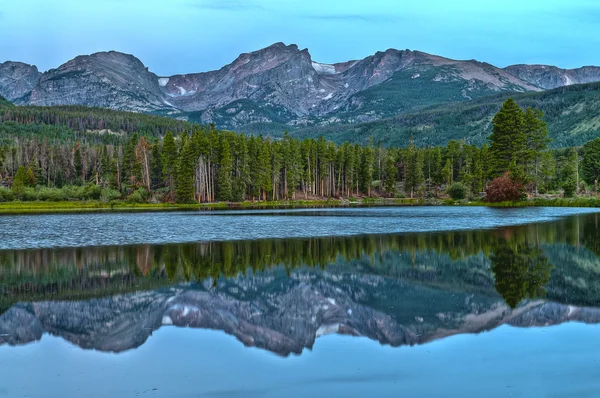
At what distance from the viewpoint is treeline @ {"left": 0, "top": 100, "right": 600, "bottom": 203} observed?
320 feet

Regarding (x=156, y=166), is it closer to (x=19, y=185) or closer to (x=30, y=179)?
(x=19, y=185)

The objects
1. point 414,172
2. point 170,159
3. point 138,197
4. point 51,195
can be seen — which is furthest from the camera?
point 414,172

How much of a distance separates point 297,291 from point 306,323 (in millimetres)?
4466

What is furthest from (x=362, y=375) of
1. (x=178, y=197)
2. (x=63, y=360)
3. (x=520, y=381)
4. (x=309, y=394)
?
(x=178, y=197)

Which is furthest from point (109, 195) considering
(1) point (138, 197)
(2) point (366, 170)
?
(2) point (366, 170)

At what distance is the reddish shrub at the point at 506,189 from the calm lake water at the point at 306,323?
6229 cm

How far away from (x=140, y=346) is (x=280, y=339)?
3.58m

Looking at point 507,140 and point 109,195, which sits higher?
point 507,140

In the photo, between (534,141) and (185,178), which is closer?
(534,141)

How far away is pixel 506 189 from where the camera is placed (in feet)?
297

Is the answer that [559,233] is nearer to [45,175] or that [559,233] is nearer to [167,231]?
[167,231]

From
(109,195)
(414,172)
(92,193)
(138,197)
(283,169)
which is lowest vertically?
(138,197)

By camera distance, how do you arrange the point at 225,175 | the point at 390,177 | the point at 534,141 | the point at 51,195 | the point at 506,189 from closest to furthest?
1. the point at 506,189
2. the point at 534,141
3. the point at 225,175
4. the point at 51,195
5. the point at 390,177

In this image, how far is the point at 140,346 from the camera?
1413 cm
